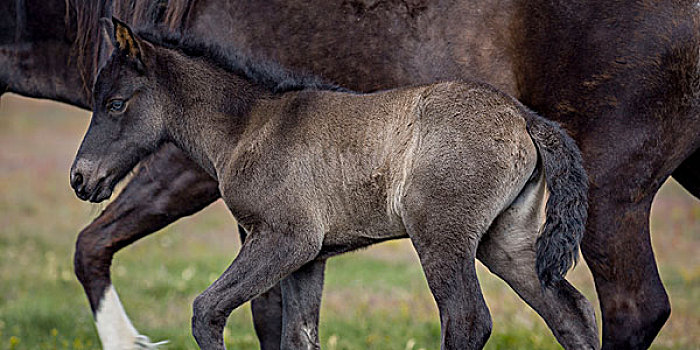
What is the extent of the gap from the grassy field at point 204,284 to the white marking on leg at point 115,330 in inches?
21.9

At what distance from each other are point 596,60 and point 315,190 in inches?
59.5

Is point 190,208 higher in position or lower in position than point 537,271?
lower

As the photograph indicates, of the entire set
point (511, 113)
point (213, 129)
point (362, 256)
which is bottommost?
point (362, 256)

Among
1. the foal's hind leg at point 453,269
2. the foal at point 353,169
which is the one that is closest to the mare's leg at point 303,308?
the foal at point 353,169

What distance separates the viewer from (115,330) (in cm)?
436

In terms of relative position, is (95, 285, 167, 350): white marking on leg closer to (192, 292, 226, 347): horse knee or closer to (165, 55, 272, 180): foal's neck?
(192, 292, 226, 347): horse knee

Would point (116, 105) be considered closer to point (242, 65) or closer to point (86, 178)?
point (86, 178)

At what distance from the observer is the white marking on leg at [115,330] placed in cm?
435

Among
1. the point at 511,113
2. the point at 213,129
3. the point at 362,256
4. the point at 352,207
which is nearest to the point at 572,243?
the point at 511,113

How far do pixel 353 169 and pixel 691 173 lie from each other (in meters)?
2.05

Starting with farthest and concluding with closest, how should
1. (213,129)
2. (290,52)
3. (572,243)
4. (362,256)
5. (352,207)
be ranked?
1. (362,256)
2. (290,52)
3. (213,129)
4. (352,207)
5. (572,243)

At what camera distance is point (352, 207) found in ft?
11.6

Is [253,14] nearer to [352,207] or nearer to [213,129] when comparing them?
[213,129]

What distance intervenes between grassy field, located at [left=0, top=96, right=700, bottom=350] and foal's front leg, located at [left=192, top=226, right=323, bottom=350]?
140 centimetres
